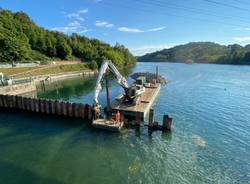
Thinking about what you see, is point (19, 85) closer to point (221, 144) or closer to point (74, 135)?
point (74, 135)

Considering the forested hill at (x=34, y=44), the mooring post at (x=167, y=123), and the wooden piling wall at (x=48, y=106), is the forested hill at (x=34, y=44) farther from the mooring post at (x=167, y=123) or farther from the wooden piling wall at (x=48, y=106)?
the mooring post at (x=167, y=123)

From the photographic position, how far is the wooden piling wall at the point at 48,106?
2899cm

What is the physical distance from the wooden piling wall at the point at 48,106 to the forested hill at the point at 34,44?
41053 mm

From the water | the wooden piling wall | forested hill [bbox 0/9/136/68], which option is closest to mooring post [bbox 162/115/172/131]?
the water

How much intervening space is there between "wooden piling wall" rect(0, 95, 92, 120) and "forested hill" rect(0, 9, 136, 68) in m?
41.1

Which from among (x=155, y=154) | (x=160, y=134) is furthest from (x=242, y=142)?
(x=155, y=154)

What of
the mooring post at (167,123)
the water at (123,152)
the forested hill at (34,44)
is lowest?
the water at (123,152)

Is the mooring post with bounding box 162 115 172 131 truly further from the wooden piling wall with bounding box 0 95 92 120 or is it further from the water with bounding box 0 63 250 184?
the wooden piling wall with bounding box 0 95 92 120

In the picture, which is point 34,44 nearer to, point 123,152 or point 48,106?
point 48,106

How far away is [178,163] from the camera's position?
18.9 meters

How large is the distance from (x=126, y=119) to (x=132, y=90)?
548 cm

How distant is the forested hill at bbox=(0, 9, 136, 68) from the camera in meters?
70.0

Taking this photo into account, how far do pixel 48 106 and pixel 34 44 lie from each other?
78059 mm

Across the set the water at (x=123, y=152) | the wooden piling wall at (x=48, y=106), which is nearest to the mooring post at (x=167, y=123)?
the water at (x=123, y=152)
